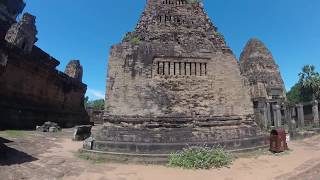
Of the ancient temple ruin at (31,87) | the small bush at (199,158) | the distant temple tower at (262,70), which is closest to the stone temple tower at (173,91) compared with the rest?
the small bush at (199,158)

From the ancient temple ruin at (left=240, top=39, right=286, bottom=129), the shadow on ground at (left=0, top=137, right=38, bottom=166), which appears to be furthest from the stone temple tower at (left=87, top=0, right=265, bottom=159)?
the ancient temple ruin at (left=240, top=39, right=286, bottom=129)

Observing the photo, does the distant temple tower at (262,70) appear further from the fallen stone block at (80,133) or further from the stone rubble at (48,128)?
the stone rubble at (48,128)

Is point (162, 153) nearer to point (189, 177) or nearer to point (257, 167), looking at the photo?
point (189, 177)

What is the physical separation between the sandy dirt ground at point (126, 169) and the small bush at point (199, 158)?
0.95ft

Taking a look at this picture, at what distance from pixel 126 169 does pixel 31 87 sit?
37.0 ft

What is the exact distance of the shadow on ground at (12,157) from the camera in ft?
23.1

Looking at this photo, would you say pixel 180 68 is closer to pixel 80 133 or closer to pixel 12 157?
pixel 12 157

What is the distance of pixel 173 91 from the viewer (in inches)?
385

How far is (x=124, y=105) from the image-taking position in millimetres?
9492

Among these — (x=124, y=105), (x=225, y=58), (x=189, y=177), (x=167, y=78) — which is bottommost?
(x=189, y=177)

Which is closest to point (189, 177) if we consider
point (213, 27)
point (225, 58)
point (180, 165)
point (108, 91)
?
point (180, 165)

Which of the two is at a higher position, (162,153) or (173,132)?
(173,132)

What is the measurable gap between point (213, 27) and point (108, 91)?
494cm

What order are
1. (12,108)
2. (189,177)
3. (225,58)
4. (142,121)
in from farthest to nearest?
(12,108) → (225,58) → (142,121) → (189,177)
